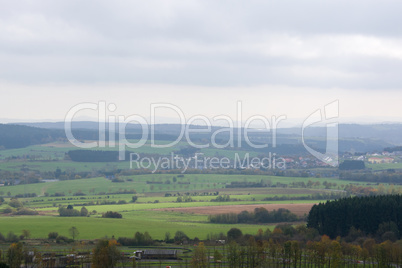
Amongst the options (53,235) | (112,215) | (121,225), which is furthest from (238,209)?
(53,235)

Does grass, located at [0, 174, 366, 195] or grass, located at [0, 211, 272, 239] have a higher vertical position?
grass, located at [0, 174, 366, 195]

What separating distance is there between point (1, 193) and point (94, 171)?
38.4 metres

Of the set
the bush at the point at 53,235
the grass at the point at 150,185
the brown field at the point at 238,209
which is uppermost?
the grass at the point at 150,185

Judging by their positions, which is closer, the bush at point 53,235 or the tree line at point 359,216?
the tree line at point 359,216

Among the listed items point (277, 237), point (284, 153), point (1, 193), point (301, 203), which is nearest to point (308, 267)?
point (277, 237)

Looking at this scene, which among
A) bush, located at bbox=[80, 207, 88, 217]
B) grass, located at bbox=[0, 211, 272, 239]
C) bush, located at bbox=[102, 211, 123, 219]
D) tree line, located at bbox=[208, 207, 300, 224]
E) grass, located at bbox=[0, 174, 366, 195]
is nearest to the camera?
grass, located at bbox=[0, 211, 272, 239]

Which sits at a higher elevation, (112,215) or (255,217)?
(255,217)

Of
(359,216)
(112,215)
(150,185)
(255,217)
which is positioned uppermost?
(150,185)

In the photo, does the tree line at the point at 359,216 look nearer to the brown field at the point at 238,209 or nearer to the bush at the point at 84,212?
the brown field at the point at 238,209

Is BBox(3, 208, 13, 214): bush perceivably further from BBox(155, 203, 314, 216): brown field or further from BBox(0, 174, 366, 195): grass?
BBox(155, 203, 314, 216): brown field

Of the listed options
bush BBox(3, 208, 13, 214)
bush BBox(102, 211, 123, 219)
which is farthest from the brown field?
bush BBox(3, 208, 13, 214)

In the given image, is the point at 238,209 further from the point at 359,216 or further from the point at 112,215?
the point at 359,216

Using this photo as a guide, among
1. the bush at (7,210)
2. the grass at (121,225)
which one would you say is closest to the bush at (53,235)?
the grass at (121,225)

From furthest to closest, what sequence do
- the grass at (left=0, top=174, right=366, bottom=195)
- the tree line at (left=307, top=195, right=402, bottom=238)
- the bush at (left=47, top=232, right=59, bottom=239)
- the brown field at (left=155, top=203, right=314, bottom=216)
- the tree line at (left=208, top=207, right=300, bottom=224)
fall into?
1. the grass at (left=0, top=174, right=366, bottom=195)
2. the brown field at (left=155, top=203, right=314, bottom=216)
3. the tree line at (left=208, top=207, right=300, bottom=224)
4. the bush at (left=47, top=232, right=59, bottom=239)
5. the tree line at (left=307, top=195, right=402, bottom=238)
